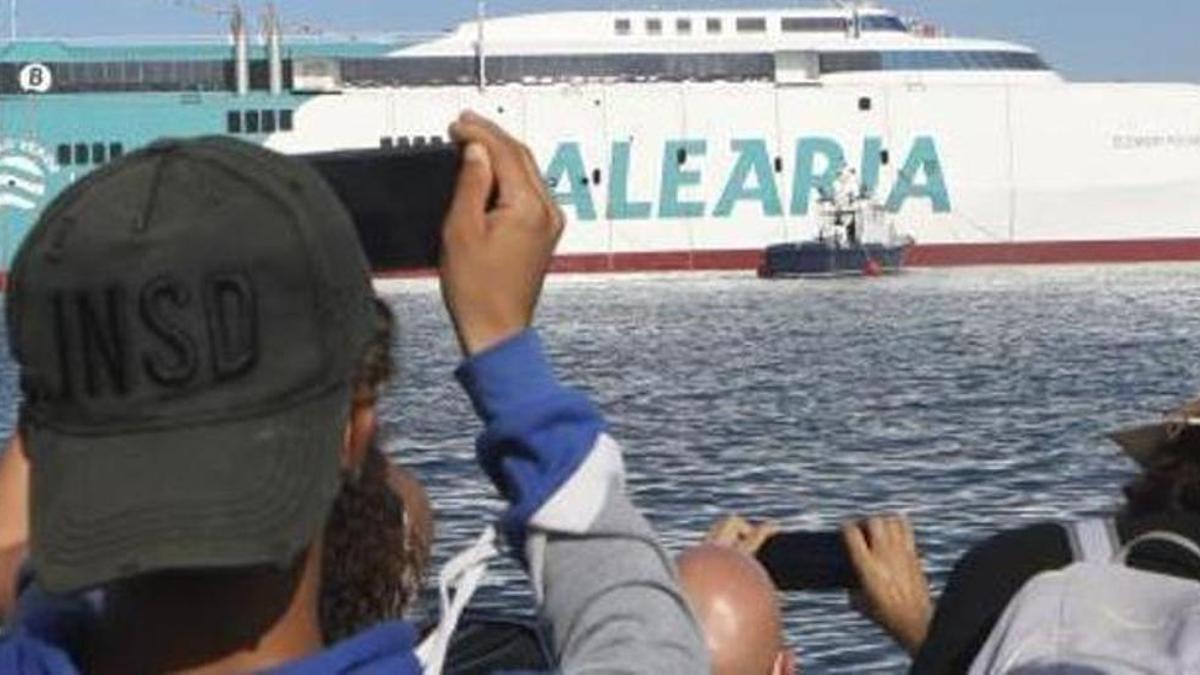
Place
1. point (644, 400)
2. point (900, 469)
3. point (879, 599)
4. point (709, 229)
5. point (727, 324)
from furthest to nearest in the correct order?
point (709, 229) < point (727, 324) < point (644, 400) < point (900, 469) < point (879, 599)

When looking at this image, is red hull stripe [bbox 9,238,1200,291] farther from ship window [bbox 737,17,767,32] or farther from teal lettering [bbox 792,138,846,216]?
ship window [bbox 737,17,767,32]

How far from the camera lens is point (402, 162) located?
1.29 meters

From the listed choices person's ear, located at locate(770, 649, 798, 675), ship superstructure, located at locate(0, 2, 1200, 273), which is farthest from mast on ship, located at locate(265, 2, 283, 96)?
person's ear, located at locate(770, 649, 798, 675)

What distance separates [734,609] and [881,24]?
57406 millimetres

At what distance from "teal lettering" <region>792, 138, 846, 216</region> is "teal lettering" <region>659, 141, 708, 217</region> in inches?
74.3

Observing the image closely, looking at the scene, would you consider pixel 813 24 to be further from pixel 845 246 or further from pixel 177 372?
pixel 177 372

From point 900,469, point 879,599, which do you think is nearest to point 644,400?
point 900,469

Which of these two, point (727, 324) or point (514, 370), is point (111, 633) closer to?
point (514, 370)

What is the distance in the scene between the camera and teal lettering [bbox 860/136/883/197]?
53.2 metres

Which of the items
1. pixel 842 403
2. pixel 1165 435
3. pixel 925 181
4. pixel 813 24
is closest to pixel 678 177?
pixel 925 181

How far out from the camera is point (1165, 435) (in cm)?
172

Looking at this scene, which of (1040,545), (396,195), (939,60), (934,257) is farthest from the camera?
(939,60)

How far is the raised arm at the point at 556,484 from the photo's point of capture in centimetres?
112

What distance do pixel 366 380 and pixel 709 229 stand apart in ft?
169
